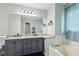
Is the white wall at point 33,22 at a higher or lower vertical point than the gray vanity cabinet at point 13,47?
higher

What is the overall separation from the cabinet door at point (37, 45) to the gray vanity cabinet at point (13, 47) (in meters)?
0.51

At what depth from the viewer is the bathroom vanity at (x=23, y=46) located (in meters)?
2.98

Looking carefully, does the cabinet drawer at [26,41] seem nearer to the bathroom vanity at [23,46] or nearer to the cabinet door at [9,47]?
the bathroom vanity at [23,46]

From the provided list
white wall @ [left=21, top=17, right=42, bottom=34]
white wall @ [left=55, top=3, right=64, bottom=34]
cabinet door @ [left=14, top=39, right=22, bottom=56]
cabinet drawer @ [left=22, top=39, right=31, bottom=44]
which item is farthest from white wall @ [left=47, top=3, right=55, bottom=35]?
cabinet door @ [left=14, top=39, right=22, bottom=56]

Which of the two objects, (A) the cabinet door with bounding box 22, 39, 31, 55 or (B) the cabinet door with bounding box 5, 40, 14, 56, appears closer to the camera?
(B) the cabinet door with bounding box 5, 40, 14, 56

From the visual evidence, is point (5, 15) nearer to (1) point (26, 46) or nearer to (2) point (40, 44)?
(1) point (26, 46)

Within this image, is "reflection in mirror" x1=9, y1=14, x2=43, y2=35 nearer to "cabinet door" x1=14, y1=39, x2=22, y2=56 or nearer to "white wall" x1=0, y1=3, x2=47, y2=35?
"white wall" x1=0, y1=3, x2=47, y2=35

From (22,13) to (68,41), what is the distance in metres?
1.98

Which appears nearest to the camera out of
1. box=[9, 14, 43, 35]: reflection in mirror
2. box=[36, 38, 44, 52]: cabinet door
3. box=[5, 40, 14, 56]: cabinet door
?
box=[5, 40, 14, 56]: cabinet door

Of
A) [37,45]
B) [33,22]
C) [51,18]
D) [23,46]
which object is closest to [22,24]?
[33,22]

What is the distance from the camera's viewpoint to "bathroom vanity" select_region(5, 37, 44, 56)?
2984 mm

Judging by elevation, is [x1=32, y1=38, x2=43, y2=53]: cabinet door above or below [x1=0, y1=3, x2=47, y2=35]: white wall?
below

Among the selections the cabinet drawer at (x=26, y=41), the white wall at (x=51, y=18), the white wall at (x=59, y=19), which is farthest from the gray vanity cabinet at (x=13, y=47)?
the white wall at (x=59, y=19)

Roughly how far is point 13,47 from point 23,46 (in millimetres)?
365
